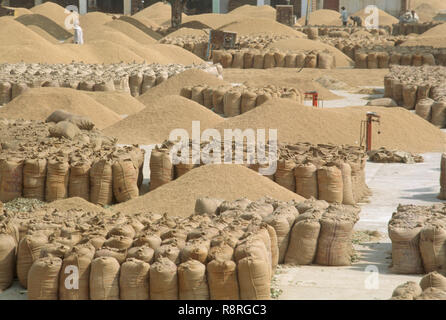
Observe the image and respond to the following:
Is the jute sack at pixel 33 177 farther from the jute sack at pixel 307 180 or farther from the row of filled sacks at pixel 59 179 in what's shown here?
the jute sack at pixel 307 180

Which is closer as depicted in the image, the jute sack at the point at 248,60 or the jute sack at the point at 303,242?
the jute sack at the point at 303,242

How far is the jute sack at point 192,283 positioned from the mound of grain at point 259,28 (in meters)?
35.3

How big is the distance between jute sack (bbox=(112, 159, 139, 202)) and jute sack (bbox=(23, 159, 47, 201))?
104 centimetres

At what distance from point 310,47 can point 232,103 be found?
15274mm

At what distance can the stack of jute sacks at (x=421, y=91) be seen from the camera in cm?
2067

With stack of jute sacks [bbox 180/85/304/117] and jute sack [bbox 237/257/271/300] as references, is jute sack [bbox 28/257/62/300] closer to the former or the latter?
jute sack [bbox 237/257/271/300]

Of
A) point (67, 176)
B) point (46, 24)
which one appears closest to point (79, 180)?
point (67, 176)

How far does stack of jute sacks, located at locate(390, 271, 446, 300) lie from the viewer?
7172 millimetres

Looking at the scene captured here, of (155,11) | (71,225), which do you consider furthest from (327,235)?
(155,11)

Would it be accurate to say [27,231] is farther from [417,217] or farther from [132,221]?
[417,217]

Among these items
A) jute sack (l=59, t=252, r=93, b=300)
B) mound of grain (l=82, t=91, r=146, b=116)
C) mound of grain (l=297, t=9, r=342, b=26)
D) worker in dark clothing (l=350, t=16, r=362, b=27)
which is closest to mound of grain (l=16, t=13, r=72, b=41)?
worker in dark clothing (l=350, t=16, r=362, b=27)

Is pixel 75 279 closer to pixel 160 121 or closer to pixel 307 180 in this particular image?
pixel 307 180

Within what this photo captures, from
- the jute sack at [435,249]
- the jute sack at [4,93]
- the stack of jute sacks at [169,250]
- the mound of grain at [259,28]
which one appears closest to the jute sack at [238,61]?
the mound of grain at [259,28]

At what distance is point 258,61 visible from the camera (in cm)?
3238
